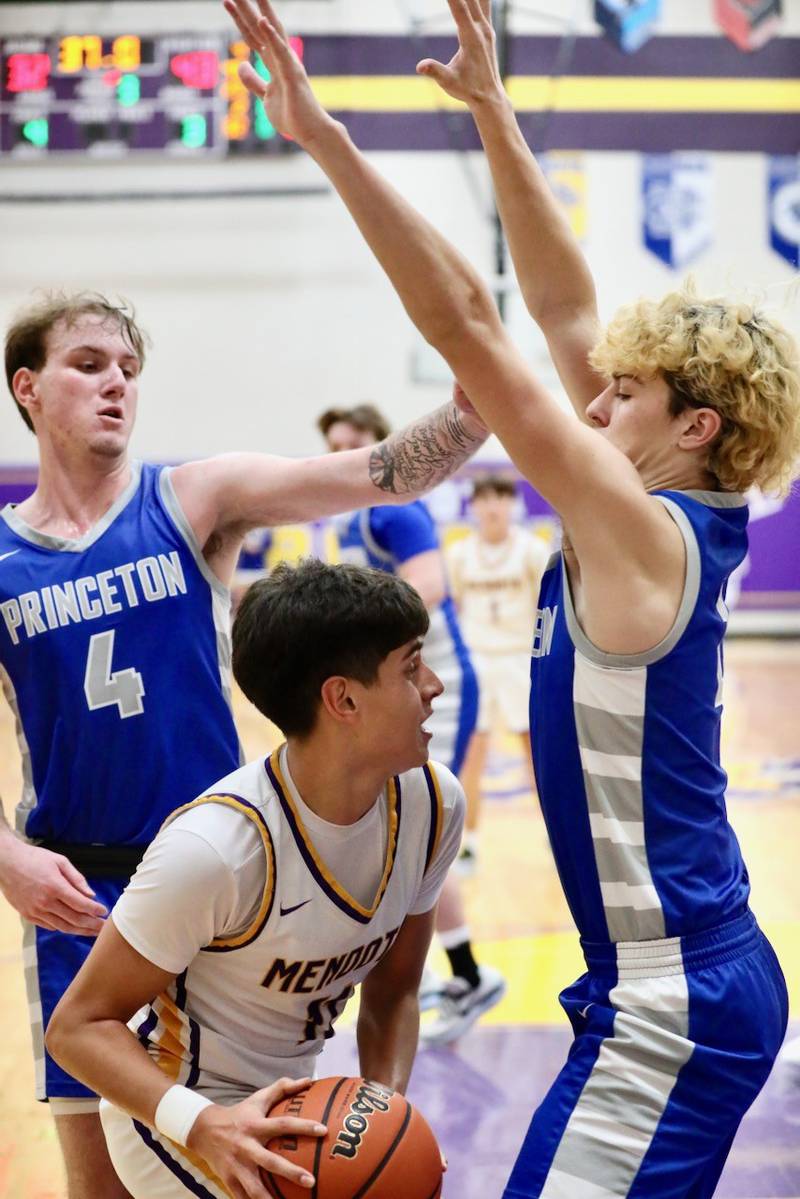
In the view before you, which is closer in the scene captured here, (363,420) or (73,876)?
(73,876)

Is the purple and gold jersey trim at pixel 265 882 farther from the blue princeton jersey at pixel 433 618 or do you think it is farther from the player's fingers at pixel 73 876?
the blue princeton jersey at pixel 433 618

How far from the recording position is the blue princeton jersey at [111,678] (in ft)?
9.02

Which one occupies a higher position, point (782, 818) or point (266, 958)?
point (266, 958)

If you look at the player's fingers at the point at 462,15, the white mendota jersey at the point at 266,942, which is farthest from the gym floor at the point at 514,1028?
the player's fingers at the point at 462,15

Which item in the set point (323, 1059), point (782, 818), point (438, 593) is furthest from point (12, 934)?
point (782, 818)

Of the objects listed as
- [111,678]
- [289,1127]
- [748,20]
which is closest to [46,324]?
[111,678]

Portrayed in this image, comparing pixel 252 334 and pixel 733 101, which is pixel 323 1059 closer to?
pixel 252 334

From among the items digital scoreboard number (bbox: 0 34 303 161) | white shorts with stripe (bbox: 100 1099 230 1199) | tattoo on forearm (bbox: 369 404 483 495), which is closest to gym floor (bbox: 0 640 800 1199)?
white shorts with stripe (bbox: 100 1099 230 1199)

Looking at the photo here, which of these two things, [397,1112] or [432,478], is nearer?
[397,1112]

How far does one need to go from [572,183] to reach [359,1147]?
14800 millimetres

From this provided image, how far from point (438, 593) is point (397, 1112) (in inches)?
127

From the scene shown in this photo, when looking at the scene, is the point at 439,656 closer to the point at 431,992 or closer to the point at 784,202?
the point at 431,992

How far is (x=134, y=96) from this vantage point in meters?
13.7

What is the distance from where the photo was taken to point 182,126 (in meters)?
13.6
